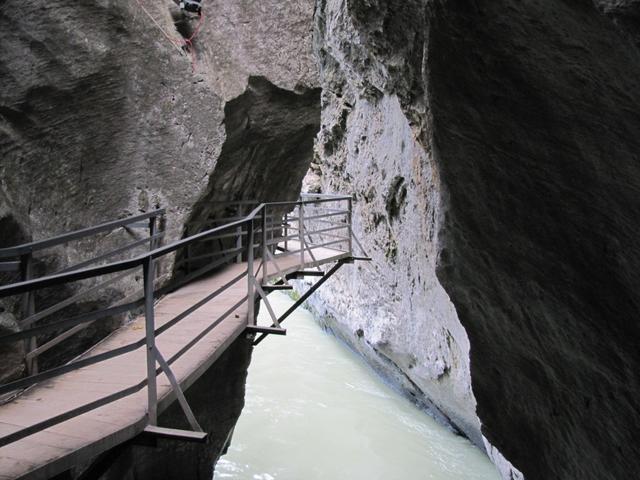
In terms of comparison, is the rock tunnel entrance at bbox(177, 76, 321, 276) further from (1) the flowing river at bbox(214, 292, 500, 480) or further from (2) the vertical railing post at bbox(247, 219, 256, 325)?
(1) the flowing river at bbox(214, 292, 500, 480)

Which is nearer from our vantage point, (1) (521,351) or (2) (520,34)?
(2) (520,34)

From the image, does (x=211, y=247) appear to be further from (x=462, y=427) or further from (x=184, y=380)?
(x=462, y=427)

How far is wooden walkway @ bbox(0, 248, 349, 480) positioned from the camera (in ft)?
7.72

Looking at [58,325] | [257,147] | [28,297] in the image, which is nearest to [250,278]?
[28,297]

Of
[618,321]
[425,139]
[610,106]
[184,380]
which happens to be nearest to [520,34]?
[610,106]

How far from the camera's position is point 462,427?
32.8 feet

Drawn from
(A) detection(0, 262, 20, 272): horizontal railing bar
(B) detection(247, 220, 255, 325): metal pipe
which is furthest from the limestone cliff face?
(A) detection(0, 262, 20, 272): horizontal railing bar

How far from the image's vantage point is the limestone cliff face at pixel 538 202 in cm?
270

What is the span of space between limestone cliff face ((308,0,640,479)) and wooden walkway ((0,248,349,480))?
2.01 m

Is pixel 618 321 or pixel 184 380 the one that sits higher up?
pixel 618 321

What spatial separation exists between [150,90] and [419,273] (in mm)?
5896

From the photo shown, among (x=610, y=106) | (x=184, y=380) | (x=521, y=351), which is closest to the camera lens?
(x=610, y=106)

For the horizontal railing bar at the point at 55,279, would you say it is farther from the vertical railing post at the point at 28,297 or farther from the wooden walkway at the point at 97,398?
the vertical railing post at the point at 28,297

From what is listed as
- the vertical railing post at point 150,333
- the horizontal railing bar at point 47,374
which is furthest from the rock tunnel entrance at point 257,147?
the horizontal railing bar at point 47,374
